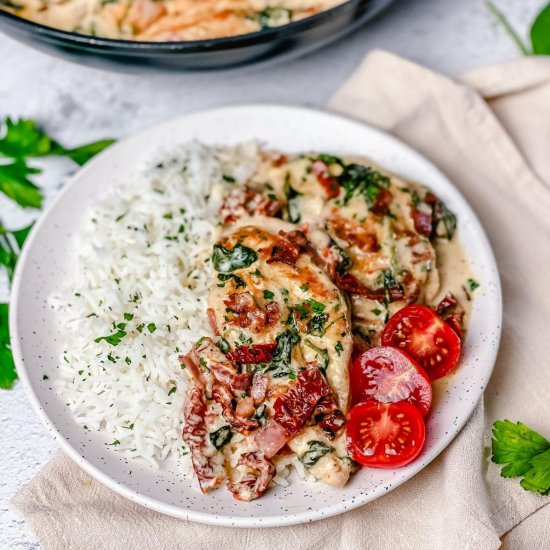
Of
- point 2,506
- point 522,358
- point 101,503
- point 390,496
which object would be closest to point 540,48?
point 522,358

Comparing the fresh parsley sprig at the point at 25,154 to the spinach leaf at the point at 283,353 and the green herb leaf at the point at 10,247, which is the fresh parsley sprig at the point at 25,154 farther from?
the spinach leaf at the point at 283,353

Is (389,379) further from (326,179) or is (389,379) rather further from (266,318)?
(326,179)

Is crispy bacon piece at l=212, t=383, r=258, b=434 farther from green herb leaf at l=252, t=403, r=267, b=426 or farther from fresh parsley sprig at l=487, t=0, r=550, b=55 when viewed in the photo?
fresh parsley sprig at l=487, t=0, r=550, b=55

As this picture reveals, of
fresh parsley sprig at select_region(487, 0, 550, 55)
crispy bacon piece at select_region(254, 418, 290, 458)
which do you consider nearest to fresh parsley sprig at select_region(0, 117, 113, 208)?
crispy bacon piece at select_region(254, 418, 290, 458)

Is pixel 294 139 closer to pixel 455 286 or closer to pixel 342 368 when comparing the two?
pixel 455 286

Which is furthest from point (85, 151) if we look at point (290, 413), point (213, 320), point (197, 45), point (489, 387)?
point (489, 387)

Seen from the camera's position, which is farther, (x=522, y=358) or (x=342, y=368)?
(x=522, y=358)

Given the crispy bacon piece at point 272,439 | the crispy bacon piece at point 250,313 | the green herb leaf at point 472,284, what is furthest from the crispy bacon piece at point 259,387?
the green herb leaf at point 472,284
